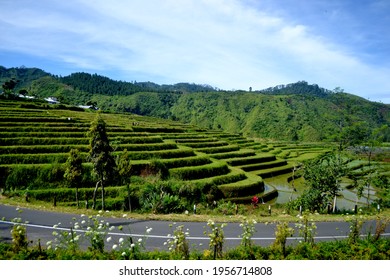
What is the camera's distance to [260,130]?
143 metres

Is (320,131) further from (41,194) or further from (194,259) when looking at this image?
(194,259)

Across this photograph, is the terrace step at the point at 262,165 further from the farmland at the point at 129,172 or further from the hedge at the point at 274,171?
the hedge at the point at 274,171

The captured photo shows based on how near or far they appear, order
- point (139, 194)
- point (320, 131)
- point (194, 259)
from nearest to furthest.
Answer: point (194, 259)
point (139, 194)
point (320, 131)

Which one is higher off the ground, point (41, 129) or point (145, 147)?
point (41, 129)

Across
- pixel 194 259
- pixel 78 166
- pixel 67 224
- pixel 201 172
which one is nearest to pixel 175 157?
pixel 201 172

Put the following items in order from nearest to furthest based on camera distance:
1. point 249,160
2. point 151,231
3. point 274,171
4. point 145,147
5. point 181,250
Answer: point 181,250, point 151,231, point 145,147, point 274,171, point 249,160

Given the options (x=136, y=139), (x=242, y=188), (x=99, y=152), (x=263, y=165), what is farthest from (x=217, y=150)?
(x=99, y=152)

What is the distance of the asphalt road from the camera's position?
10.8 meters

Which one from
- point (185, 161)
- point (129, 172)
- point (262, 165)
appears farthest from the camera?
point (262, 165)

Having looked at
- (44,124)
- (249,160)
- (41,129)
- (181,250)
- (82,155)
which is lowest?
(249,160)

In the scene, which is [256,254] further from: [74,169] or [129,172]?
[129,172]

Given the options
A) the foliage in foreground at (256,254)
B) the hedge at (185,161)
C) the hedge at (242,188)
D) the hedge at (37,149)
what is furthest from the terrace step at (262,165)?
the foliage in foreground at (256,254)

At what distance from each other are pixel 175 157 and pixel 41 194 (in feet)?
56.8

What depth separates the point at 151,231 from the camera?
39.6ft
